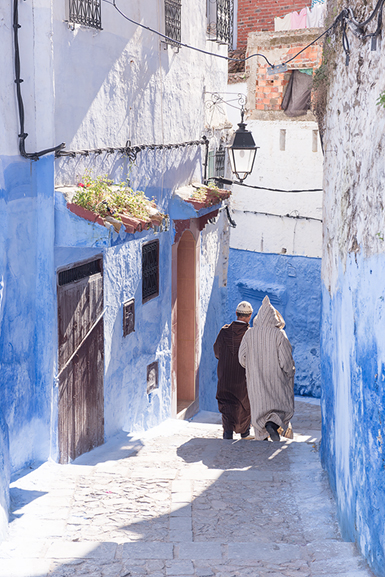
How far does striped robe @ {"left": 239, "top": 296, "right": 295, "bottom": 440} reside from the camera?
6.83 metres

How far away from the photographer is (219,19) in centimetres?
1034

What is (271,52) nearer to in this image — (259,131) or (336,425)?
(259,131)

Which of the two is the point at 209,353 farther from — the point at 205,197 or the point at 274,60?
the point at 274,60

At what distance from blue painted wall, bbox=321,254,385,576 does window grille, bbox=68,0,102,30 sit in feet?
10.8

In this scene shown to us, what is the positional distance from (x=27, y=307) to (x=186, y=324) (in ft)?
16.8

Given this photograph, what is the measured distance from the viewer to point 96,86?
6.73 meters

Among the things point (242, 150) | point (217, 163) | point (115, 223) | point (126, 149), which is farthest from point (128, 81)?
point (217, 163)

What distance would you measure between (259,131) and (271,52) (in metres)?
1.58

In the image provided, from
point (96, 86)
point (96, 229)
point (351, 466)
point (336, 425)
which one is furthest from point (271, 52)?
point (351, 466)

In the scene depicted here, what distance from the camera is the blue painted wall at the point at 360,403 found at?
3.50m

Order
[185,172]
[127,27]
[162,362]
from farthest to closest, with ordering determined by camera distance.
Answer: [185,172] → [162,362] → [127,27]

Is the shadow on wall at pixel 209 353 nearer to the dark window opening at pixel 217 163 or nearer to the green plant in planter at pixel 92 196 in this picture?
the dark window opening at pixel 217 163

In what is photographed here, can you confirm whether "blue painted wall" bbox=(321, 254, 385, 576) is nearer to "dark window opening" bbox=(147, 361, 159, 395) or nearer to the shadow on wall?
"dark window opening" bbox=(147, 361, 159, 395)

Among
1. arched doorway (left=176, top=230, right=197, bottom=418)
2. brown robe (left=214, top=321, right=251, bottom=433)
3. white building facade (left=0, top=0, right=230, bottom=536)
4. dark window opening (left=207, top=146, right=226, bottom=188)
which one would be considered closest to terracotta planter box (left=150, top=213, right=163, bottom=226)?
white building facade (left=0, top=0, right=230, bottom=536)
